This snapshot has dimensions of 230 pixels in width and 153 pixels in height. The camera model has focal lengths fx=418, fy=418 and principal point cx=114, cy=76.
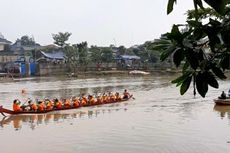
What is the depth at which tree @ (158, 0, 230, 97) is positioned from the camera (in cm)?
218

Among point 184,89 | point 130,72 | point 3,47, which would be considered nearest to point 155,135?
point 184,89

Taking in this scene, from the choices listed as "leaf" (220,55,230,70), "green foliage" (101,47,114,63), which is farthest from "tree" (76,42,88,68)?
"leaf" (220,55,230,70)

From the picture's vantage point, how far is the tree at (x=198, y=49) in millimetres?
2180

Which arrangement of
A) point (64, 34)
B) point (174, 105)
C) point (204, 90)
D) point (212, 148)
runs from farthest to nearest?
point (64, 34) < point (174, 105) < point (212, 148) < point (204, 90)

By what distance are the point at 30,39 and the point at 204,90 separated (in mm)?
99055

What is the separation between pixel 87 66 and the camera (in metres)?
63.2

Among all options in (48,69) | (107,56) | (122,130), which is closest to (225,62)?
(122,130)

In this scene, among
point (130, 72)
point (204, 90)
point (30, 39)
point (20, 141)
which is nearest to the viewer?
point (204, 90)

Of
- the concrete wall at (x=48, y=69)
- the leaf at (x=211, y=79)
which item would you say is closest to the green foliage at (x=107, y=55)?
the concrete wall at (x=48, y=69)

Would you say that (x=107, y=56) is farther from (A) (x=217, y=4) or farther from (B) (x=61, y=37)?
(A) (x=217, y=4)

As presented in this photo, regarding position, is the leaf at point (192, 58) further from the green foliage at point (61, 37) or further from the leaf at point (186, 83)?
the green foliage at point (61, 37)

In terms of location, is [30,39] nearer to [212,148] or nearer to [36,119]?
[36,119]

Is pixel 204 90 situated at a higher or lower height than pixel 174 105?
higher

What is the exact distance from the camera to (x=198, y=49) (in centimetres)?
227
